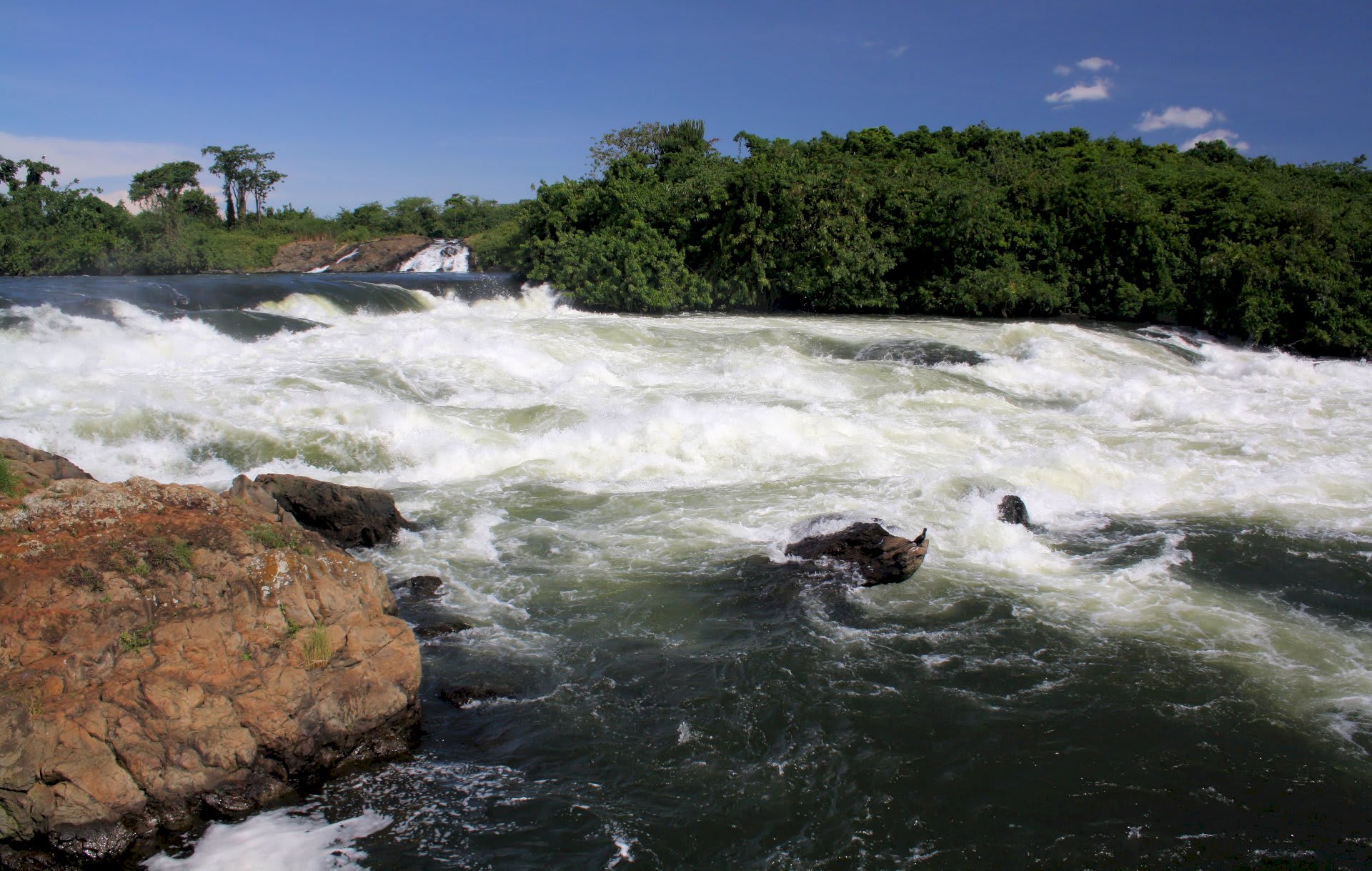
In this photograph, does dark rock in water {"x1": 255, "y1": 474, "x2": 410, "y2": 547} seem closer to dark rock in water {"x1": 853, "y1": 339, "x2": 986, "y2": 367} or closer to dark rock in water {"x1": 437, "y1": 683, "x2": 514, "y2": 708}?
dark rock in water {"x1": 437, "y1": 683, "x2": 514, "y2": 708}

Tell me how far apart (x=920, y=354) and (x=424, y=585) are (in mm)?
12650

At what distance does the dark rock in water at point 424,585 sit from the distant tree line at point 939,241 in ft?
54.8

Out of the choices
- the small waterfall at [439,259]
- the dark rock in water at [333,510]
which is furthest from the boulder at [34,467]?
the small waterfall at [439,259]

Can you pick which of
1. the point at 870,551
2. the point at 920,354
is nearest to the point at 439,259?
the point at 920,354

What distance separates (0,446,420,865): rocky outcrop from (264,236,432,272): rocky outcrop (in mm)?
36716

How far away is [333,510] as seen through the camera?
8016mm

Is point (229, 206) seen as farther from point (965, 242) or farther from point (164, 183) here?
point (965, 242)

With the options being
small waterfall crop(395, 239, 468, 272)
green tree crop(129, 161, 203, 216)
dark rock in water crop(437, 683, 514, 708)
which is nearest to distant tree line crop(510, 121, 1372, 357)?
small waterfall crop(395, 239, 468, 272)

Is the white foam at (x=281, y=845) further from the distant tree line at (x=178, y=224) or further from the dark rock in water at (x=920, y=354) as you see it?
the distant tree line at (x=178, y=224)

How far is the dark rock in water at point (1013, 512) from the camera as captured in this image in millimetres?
8711

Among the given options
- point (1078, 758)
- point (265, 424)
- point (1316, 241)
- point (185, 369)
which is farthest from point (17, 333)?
point (1316, 241)

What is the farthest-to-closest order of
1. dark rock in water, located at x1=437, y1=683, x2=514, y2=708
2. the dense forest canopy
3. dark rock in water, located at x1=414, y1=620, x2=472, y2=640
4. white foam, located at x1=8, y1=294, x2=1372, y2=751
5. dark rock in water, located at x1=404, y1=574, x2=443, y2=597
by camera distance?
the dense forest canopy < white foam, located at x1=8, y1=294, x2=1372, y2=751 < dark rock in water, located at x1=404, y1=574, x2=443, y2=597 < dark rock in water, located at x1=414, y1=620, x2=472, y2=640 < dark rock in water, located at x1=437, y1=683, x2=514, y2=708

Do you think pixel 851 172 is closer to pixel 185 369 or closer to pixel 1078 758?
pixel 185 369

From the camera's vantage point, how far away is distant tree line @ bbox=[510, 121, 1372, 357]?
23047 mm
